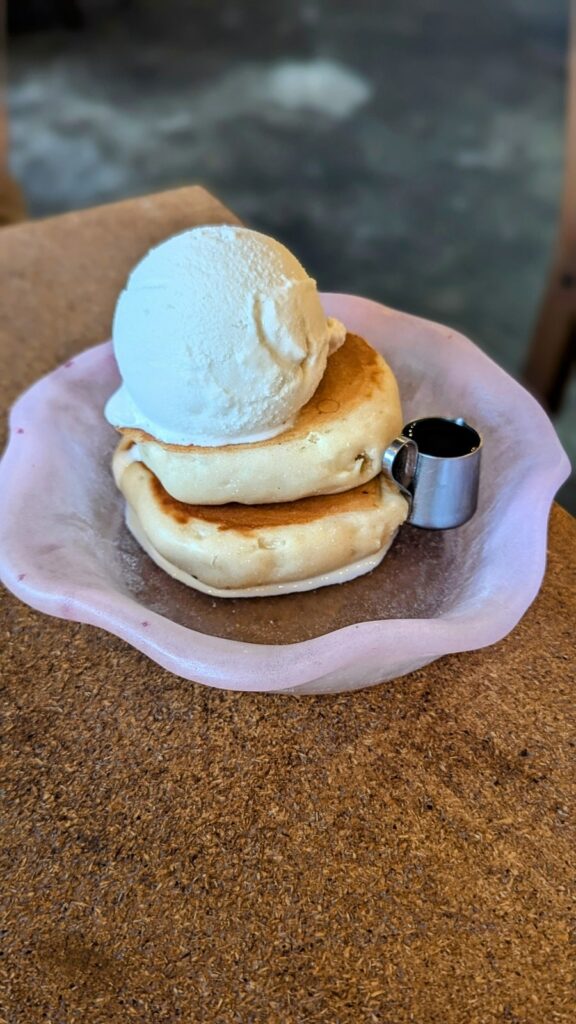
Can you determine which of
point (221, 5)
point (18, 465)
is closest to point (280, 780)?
point (18, 465)

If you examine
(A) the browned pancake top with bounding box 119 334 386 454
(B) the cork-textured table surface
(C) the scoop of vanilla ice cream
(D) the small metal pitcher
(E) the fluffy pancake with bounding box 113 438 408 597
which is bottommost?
(B) the cork-textured table surface

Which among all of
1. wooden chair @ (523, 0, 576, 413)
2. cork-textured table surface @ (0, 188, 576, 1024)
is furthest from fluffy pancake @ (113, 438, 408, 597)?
wooden chair @ (523, 0, 576, 413)

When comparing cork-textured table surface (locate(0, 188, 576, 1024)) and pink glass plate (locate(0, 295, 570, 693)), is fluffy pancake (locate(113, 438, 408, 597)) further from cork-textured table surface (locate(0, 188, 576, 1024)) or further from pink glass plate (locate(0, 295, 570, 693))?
cork-textured table surface (locate(0, 188, 576, 1024))

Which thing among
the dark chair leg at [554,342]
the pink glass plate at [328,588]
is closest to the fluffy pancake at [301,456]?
the pink glass plate at [328,588]

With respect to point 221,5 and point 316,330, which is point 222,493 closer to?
point 316,330

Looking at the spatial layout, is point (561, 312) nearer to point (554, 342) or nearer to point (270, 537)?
point (554, 342)

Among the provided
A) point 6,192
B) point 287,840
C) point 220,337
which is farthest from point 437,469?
point 6,192
